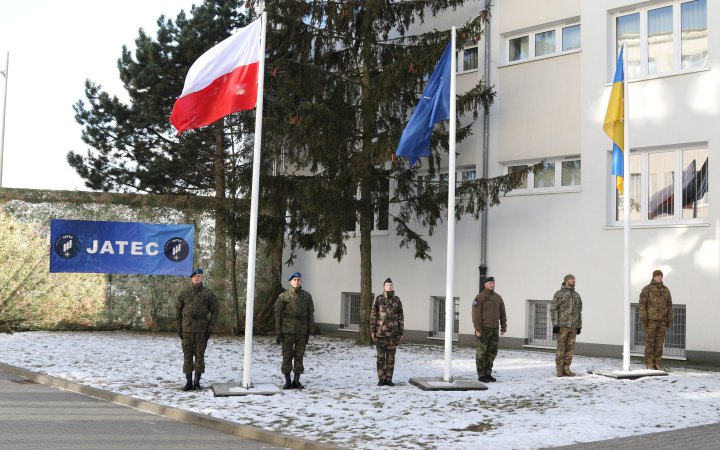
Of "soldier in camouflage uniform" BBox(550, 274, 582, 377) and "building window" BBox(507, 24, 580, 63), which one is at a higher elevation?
"building window" BBox(507, 24, 580, 63)

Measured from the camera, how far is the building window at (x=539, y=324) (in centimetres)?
2184

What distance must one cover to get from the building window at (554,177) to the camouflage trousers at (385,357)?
287 inches

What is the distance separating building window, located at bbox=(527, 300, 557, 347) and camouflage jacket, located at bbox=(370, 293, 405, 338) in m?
7.56

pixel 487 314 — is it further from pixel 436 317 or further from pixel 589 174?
pixel 436 317

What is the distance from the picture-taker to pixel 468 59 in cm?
2423

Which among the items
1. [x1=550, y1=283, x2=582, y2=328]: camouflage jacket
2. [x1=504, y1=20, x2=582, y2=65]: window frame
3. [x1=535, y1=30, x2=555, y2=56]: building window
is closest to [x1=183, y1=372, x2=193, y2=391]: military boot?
[x1=550, y1=283, x2=582, y2=328]: camouflage jacket

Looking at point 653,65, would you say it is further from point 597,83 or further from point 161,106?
point 161,106

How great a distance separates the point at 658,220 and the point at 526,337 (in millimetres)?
4638

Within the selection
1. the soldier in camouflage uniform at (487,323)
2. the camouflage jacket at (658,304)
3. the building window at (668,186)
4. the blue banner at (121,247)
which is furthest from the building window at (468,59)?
the soldier in camouflage uniform at (487,323)

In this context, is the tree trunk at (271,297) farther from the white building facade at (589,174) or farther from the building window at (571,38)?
the building window at (571,38)

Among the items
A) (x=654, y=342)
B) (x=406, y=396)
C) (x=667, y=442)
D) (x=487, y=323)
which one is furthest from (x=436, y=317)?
(x=667, y=442)

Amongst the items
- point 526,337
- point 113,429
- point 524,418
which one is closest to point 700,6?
point 526,337

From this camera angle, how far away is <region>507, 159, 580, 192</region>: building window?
21.5 metres

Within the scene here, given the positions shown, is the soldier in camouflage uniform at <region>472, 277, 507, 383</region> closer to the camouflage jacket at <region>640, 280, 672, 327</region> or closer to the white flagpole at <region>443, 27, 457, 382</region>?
the white flagpole at <region>443, 27, 457, 382</region>
